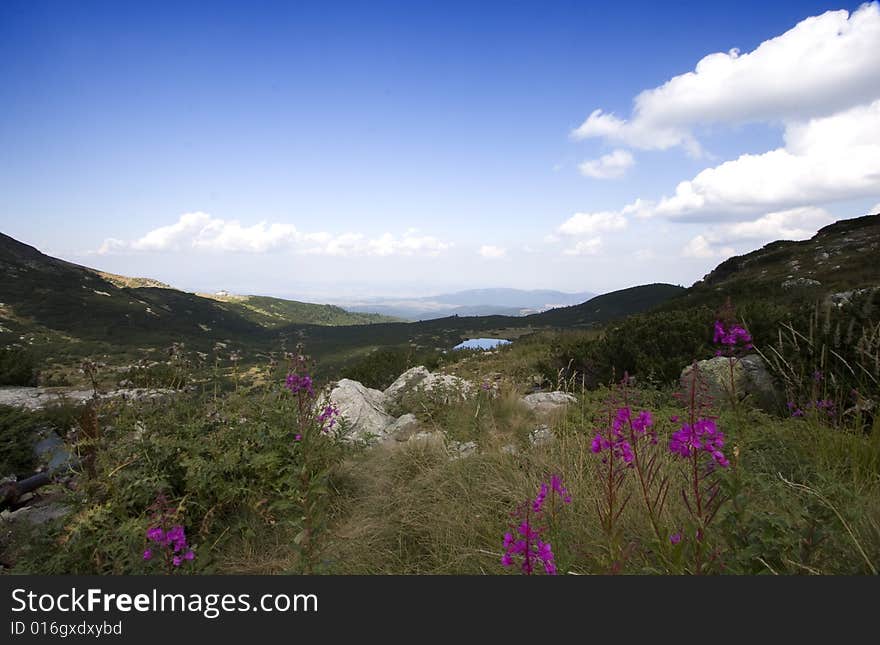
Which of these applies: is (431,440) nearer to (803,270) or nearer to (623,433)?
(623,433)

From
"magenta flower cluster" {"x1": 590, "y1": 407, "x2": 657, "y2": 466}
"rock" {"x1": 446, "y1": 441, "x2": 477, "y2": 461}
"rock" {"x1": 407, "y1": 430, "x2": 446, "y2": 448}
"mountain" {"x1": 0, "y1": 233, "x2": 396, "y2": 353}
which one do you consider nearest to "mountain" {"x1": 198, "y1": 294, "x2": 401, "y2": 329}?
"mountain" {"x1": 0, "y1": 233, "x2": 396, "y2": 353}

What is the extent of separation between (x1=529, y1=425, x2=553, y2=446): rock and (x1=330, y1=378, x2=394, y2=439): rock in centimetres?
193

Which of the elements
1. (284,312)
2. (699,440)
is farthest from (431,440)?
(284,312)

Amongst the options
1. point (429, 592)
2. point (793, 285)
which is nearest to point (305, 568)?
point (429, 592)

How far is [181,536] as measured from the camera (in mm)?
1969

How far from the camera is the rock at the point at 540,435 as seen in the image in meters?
3.80

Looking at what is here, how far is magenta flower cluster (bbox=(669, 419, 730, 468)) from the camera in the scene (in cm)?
148

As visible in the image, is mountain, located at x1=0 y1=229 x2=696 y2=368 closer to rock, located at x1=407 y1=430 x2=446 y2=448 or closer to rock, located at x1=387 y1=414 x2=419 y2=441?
rock, located at x1=387 y1=414 x2=419 y2=441

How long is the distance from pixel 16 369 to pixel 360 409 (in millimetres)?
11794

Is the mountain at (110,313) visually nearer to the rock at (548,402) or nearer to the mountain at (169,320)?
the mountain at (169,320)

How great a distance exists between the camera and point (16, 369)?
11.4m

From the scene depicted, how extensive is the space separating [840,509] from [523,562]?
1.81 meters

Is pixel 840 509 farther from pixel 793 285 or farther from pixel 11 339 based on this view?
pixel 11 339

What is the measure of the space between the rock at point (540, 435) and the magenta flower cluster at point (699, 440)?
2216 millimetres
